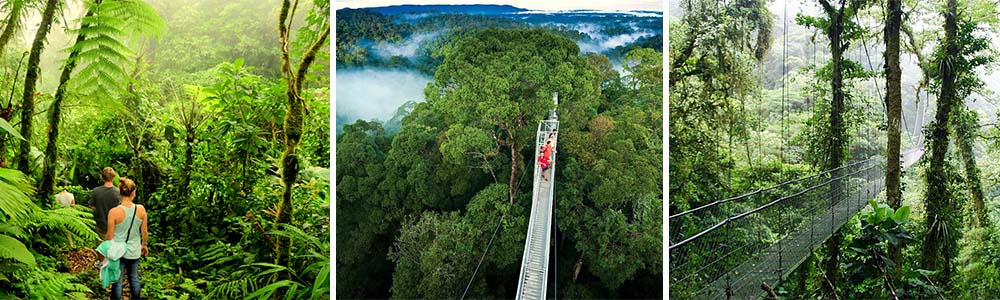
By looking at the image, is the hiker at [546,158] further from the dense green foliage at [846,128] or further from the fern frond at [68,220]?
the fern frond at [68,220]

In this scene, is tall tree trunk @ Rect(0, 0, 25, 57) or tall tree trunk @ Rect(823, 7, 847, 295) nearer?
tall tree trunk @ Rect(0, 0, 25, 57)

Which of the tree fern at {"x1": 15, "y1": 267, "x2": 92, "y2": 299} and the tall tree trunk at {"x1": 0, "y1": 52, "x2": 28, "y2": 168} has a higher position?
the tall tree trunk at {"x1": 0, "y1": 52, "x2": 28, "y2": 168}

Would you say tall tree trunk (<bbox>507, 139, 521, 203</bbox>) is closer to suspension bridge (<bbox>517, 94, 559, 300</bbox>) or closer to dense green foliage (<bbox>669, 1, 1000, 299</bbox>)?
suspension bridge (<bbox>517, 94, 559, 300</bbox>)

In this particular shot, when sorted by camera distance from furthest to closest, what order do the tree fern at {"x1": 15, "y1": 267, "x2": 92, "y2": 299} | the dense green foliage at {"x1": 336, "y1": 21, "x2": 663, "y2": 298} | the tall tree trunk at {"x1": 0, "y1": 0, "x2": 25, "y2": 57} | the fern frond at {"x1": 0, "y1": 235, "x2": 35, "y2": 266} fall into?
the dense green foliage at {"x1": 336, "y1": 21, "x2": 663, "y2": 298}
the tall tree trunk at {"x1": 0, "y1": 0, "x2": 25, "y2": 57}
the tree fern at {"x1": 15, "y1": 267, "x2": 92, "y2": 299}
the fern frond at {"x1": 0, "y1": 235, "x2": 35, "y2": 266}

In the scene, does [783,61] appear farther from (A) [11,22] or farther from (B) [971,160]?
(A) [11,22]

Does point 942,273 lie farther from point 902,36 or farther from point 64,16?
point 64,16

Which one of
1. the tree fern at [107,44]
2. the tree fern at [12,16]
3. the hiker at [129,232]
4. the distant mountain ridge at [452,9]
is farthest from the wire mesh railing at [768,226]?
the tree fern at [12,16]

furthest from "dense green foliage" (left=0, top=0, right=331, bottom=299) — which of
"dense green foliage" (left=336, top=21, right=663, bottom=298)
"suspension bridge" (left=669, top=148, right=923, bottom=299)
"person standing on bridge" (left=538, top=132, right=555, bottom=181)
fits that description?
"suspension bridge" (left=669, top=148, right=923, bottom=299)
